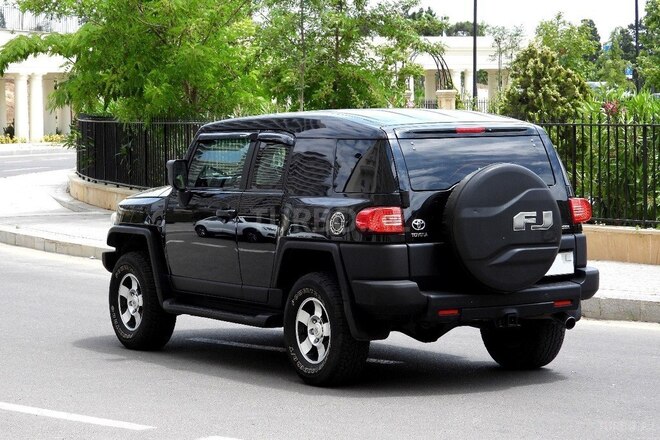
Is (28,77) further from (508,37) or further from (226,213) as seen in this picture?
(226,213)

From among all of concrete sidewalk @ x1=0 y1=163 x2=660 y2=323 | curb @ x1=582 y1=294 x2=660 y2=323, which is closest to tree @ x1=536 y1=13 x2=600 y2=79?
concrete sidewalk @ x1=0 y1=163 x2=660 y2=323

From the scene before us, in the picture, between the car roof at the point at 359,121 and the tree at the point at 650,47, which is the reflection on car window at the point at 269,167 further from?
the tree at the point at 650,47

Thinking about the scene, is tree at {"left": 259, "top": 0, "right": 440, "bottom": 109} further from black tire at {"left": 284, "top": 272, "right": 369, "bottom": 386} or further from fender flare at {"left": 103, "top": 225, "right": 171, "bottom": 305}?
black tire at {"left": 284, "top": 272, "right": 369, "bottom": 386}

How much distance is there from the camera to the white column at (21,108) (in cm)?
7450

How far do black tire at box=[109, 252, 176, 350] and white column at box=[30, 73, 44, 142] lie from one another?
66.0m

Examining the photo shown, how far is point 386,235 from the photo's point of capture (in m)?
8.19

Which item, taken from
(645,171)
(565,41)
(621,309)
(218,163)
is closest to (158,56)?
(645,171)

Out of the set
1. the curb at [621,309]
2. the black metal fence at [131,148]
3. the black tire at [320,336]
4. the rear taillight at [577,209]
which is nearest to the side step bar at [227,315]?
the black tire at [320,336]

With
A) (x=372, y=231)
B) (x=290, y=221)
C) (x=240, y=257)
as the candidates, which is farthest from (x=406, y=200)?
(x=240, y=257)

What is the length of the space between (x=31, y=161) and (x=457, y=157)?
144ft

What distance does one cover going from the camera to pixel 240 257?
9312 mm

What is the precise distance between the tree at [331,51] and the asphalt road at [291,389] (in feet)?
43.8

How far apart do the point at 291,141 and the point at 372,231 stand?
116 cm

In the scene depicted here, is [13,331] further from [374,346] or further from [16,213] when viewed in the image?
[16,213]
